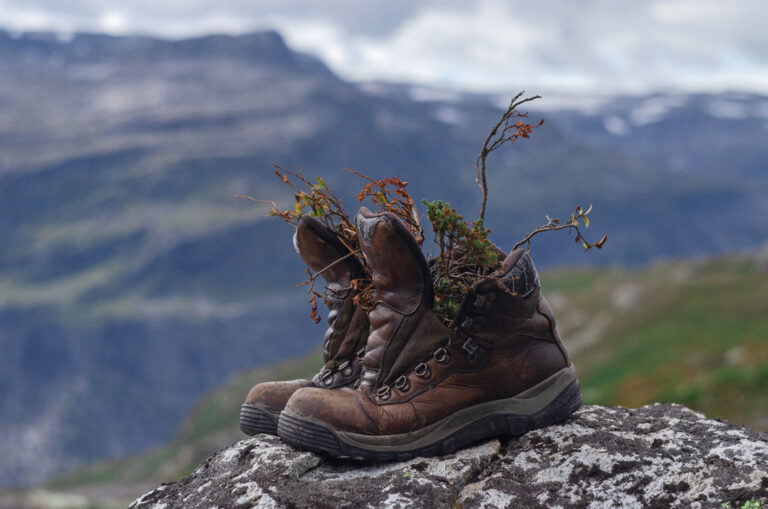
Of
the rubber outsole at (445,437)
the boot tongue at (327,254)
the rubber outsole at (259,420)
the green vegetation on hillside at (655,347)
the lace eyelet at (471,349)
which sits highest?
the green vegetation on hillside at (655,347)

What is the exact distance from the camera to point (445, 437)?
5.94 meters

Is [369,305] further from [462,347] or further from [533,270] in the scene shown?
[533,270]

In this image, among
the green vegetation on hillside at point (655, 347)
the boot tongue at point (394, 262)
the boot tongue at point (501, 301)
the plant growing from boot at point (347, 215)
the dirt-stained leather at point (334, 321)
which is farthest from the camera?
the green vegetation on hillside at point (655, 347)

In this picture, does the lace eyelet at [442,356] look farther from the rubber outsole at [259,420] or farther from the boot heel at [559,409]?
the rubber outsole at [259,420]

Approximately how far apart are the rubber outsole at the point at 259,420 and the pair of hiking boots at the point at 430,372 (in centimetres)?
65

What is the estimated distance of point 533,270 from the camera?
613 cm

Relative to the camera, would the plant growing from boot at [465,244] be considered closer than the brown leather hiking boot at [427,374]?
No

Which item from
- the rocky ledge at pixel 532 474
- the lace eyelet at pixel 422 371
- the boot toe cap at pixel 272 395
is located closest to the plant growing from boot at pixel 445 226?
the lace eyelet at pixel 422 371

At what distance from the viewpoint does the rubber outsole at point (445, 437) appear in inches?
226

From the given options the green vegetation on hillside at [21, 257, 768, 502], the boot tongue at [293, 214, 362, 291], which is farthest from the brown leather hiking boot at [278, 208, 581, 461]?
the green vegetation on hillside at [21, 257, 768, 502]

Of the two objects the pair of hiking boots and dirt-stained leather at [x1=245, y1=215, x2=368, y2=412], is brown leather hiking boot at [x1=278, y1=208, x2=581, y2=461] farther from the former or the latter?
dirt-stained leather at [x1=245, y1=215, x2=368, y2=412]

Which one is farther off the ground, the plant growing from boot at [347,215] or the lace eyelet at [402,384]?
the plant growing from boot at [347,215]

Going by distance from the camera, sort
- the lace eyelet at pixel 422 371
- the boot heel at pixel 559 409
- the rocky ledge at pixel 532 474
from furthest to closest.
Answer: the boot heel at pixel 559 409, the lace eyelet at pixel 422 371, the rocky ledge at pixel 532 474

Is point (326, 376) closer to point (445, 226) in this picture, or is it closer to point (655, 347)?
point (445, 226)
